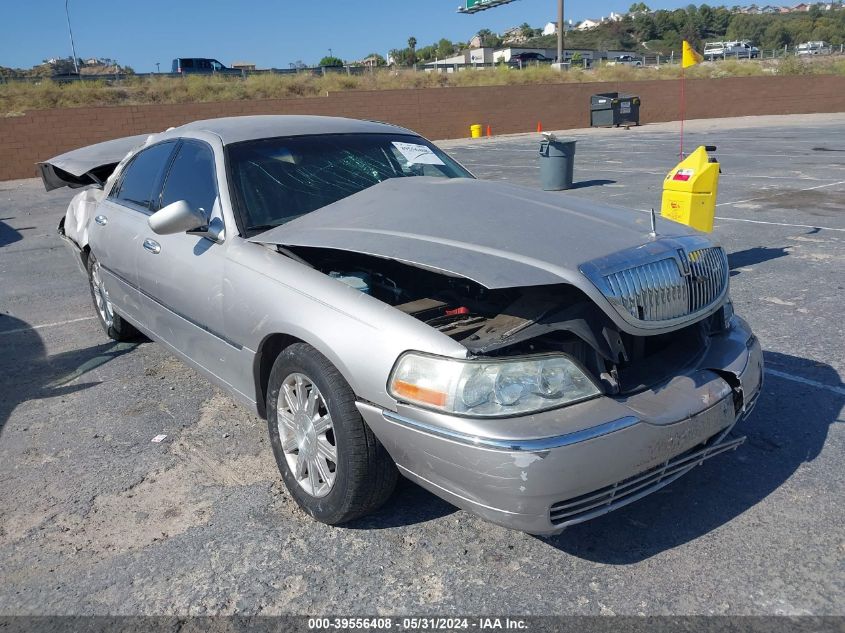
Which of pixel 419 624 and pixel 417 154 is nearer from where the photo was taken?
pixel 419 624

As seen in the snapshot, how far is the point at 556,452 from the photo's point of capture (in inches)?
92.3

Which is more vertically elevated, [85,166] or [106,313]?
[85,166]

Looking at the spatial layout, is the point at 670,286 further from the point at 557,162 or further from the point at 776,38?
the point at 776,38

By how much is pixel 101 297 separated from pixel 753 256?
243 inches

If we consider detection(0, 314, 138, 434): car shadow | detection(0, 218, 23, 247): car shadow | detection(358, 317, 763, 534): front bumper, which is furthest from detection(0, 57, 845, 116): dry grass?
detection(358, 317, 763, 534): front bumper

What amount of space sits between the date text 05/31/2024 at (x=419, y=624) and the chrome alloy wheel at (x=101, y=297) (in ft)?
11.6

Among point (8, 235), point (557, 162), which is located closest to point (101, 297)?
point (8, 235)


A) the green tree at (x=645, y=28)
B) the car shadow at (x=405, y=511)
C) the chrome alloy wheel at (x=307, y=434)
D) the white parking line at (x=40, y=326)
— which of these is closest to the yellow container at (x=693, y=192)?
the car shadow at (x=405, y=511)

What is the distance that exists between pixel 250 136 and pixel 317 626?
2.68 metres

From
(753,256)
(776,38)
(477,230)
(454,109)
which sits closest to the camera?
(477,230)

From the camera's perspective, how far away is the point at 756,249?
7582mm

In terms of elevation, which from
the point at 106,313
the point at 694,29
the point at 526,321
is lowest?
the point at 106,313

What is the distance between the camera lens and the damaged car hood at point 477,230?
2.68 m

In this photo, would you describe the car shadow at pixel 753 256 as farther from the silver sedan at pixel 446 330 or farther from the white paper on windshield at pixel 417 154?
the silver sedan at pixel 446 330
